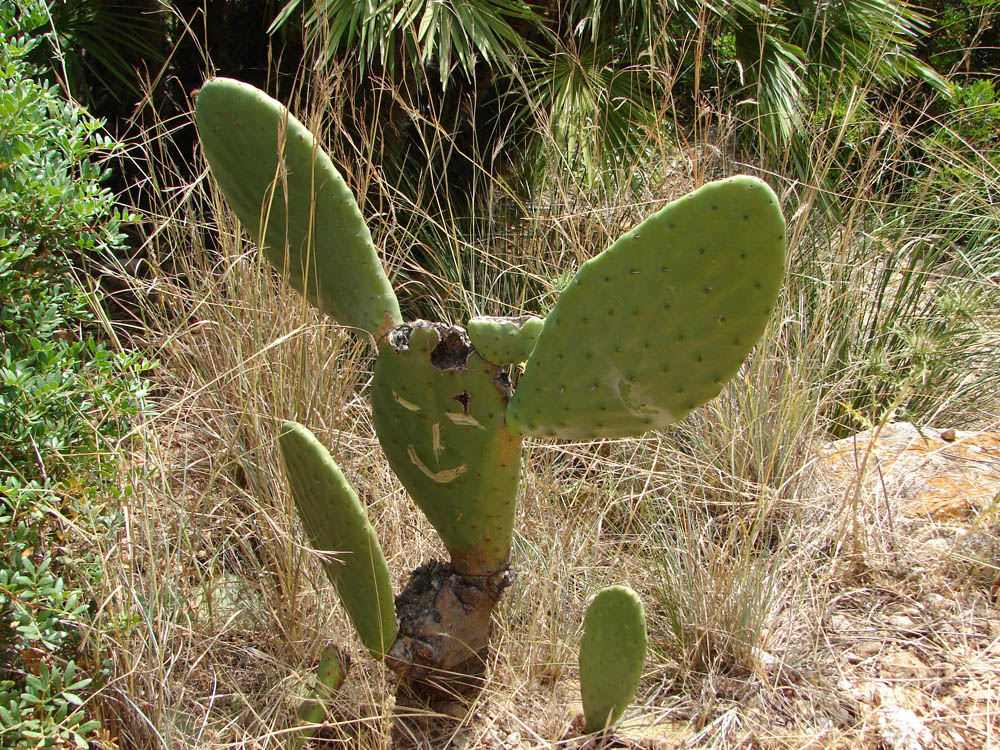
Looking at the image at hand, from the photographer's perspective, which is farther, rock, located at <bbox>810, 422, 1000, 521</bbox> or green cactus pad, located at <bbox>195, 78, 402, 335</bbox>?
rock, located at <bbox>810, 422, 1000, 521</bbox>

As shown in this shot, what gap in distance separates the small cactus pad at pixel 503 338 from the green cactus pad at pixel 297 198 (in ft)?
0.78

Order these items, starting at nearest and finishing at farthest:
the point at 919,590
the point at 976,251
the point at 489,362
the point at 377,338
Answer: the point at 489,362 → the point at 377,338 → the point at 919,590 → the point at 976,251

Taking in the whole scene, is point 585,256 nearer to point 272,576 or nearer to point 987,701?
point 272,576

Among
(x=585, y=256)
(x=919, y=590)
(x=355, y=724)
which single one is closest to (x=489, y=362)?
(x=355, y=724)

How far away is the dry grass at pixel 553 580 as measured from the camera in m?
1.51

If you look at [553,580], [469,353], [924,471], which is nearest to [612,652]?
[553,580]

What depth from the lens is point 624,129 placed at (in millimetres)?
3545

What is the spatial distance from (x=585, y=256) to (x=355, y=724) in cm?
144

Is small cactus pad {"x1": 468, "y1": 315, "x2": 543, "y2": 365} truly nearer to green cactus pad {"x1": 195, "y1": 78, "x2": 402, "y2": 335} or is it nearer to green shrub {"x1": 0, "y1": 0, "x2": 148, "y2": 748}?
green cactus pad {"x1": 195, "y1": 78, "x2": 402, "y2": 335}

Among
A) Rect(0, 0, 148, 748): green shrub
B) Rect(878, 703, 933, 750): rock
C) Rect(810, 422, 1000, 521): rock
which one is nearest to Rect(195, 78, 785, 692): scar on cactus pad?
Rect(0, 0, 148, 748): green shrub

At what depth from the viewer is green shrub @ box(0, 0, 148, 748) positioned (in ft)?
4.34

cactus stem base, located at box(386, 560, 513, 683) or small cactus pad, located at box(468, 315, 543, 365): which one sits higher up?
small cactus pad, located at box(468, 315, 543, 365)

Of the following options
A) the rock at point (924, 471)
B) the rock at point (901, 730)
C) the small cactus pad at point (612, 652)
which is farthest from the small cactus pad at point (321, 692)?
the rock at point (924, 471)

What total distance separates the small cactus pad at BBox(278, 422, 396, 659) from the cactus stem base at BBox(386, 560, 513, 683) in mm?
50
